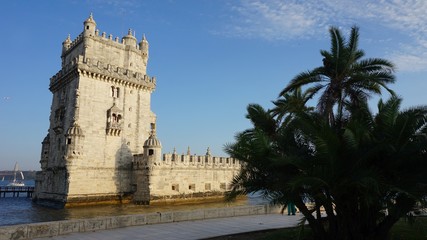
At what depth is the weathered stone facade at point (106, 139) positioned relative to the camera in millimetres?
33375

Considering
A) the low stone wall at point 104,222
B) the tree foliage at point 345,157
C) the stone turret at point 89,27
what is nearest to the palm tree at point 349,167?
the tree foliage at point 345,157

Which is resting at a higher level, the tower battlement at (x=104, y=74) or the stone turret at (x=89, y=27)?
the stone turret at (x=89, y=27)

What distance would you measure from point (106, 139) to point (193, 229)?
2482 cm

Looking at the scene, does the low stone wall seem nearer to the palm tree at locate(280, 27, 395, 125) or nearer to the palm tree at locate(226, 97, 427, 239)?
the palm tree at locate(226, 97, 427, 239)

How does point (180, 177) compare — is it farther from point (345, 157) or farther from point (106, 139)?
point (345, 157)

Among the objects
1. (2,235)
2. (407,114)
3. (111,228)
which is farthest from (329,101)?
(2,235)

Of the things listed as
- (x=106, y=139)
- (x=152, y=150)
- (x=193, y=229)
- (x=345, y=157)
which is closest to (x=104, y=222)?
(x=193, y=229)

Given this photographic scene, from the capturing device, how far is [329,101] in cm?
1248

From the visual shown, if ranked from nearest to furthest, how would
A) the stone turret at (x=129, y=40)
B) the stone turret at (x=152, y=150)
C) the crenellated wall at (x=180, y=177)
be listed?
the stone turret at (x=152, y=150)
the crenellated wall at (x=180, y=177)
the stone turret at (x=129, y=40)

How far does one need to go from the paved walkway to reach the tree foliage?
212 cm

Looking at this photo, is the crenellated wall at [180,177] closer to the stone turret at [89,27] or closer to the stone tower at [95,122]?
the stone tower at [95,122]

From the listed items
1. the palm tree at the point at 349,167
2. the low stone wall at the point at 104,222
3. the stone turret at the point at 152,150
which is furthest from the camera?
the stone turret at the point at 152,150

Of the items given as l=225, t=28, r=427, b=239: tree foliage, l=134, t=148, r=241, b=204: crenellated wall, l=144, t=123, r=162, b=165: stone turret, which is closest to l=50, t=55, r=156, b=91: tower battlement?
l=144, t=123, r=162, b=165: stone turret

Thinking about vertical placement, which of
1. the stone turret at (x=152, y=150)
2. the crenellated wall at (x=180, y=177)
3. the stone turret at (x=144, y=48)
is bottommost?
the crenellated wall at (x=180, y=177)
